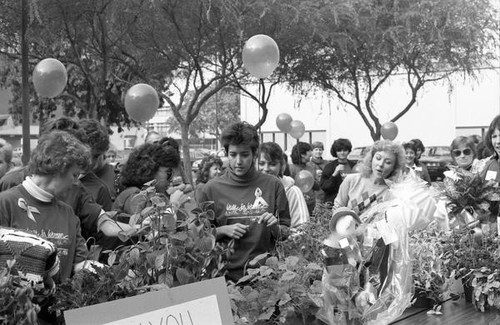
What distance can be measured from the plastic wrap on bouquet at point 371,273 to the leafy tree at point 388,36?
35.5 feet

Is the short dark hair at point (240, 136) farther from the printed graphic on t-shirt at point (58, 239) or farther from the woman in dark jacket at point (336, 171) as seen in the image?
the woman in dark jacket at point (336, 171)

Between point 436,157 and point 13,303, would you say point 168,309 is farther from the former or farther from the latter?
point 436,157

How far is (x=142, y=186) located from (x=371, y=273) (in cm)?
149

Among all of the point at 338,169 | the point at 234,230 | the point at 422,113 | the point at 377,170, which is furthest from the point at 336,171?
the point at 422,113

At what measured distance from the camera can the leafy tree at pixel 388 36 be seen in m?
13.5

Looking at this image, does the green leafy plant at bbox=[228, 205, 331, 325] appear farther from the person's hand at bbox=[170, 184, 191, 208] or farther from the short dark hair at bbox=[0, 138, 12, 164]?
the short dark hair at bbox=[0, 138, 12, 164]

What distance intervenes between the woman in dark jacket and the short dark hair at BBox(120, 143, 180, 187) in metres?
3.64

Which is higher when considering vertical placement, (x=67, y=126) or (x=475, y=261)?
(x=67, y=126)

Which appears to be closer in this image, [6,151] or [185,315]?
[185,315]

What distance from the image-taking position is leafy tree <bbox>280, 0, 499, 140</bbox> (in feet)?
44.4

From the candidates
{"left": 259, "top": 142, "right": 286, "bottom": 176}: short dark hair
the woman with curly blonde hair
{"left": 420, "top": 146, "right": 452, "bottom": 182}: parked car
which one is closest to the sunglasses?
the woman with curly blonde hair

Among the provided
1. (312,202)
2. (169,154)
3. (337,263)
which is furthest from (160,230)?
(312,202)

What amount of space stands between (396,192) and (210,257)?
1.33 metres

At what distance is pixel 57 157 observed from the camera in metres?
2.30
